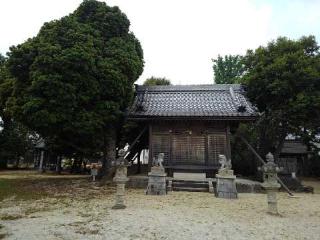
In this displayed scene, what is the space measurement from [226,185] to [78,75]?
8.58 m

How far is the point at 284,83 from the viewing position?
16422 millimetres

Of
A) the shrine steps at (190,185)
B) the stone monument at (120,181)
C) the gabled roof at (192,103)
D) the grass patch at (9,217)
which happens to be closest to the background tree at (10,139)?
the gabled roof at (192,103)

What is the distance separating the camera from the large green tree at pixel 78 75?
13.8m

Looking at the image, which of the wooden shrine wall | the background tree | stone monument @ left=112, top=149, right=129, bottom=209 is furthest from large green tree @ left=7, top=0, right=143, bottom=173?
the background tree

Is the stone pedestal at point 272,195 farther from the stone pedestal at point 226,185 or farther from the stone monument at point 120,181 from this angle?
the stone monument at point 120,181

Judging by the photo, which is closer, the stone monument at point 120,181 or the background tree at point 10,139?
the stone monument at point 120,181

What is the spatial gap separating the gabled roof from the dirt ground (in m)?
5.27

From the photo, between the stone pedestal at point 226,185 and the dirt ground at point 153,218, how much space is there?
18.8 inches

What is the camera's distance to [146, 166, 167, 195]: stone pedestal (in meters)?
12.8

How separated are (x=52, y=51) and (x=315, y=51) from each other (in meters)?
15.8

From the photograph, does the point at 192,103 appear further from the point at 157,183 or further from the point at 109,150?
the point at 157,183

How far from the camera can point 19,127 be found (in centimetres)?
3200

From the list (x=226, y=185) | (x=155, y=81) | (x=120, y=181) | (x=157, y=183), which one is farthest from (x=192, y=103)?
(x=155, y=81)

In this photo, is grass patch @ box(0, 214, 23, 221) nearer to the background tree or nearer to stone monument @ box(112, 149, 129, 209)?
stone monument @ box(112, 149, 129, 209)
